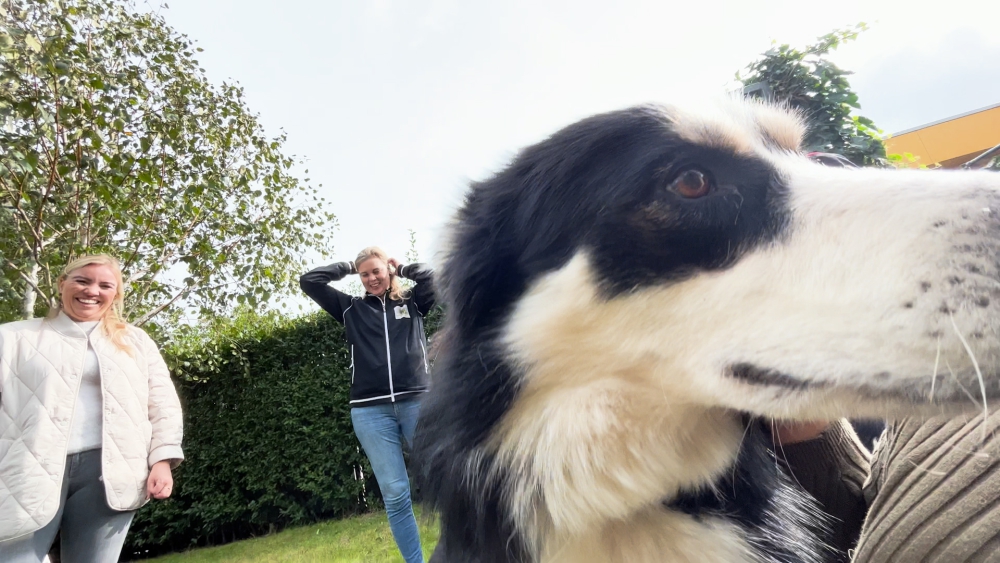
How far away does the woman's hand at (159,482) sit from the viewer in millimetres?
2555

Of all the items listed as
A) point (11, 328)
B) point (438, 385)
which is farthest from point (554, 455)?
point (11, 328)

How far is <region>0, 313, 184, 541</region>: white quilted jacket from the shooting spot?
231 centimetres

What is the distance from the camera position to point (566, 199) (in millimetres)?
1448

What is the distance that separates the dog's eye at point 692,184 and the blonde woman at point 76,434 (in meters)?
2.57

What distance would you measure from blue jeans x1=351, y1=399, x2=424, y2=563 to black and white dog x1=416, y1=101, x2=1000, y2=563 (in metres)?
2.05

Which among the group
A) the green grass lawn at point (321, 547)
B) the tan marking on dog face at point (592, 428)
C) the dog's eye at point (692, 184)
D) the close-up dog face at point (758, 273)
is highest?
the dog's eye at point (692, 184)

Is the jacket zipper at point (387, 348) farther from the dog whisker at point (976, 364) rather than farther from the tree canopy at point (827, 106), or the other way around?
the dog whisker at point (976, 364)

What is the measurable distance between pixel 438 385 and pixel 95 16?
511cm

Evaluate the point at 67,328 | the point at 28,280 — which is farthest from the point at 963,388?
the point at 28,280

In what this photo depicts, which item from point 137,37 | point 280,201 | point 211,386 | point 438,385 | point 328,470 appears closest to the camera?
point 438,385

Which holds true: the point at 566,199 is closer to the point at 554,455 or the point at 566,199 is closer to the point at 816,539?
the point at 554,455

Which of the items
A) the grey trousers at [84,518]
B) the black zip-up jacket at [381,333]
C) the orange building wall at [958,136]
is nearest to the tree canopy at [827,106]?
the black zip-up jacket at [381,333]

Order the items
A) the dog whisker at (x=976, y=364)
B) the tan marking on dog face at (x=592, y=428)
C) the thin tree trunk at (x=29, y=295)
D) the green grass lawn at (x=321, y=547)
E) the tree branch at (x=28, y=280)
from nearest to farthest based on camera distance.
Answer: the dog whisker at (x=976, y=364)
the tan marking on dog face at (x=592, y=428)
the tree branch at (x=28, y=280)
the thin tree trunk at (x=29, y=295)
the green grass lawn at (x=321, y=547)

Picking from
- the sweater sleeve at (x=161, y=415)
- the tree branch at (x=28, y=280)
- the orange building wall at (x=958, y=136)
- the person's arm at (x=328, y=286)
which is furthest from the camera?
the orange building wall at (x=958, y=136)
